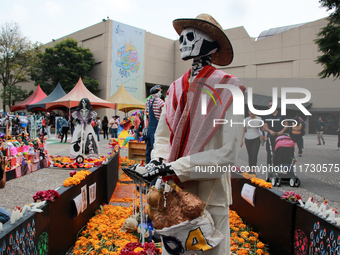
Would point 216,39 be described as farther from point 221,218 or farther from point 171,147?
point 221,218

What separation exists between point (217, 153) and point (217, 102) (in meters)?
0.34

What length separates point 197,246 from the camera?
1422 mm

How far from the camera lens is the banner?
27.4 m

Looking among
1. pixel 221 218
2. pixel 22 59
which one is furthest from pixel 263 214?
pixel 22 59

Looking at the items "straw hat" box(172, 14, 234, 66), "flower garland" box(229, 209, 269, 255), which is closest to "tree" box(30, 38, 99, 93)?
"flower garland" box(229, 209, 269, 255)

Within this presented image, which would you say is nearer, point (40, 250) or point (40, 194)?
point (40, 250)

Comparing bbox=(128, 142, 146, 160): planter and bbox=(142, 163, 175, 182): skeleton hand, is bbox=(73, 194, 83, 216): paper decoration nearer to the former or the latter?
bbox=(142, 163, 175, 182): skeleton hand

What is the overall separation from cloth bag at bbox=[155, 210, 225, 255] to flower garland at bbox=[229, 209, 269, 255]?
1747 mm

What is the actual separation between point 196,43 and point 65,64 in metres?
28.9

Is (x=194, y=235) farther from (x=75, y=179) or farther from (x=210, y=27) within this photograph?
(x=75, y=179)

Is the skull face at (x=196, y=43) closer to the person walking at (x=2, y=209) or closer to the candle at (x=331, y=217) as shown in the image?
the candle at (x=331, y=217)

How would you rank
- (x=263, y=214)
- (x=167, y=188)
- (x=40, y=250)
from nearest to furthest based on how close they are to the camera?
(x=167, y=188), (x=40, y=250), (x=263, y=214)

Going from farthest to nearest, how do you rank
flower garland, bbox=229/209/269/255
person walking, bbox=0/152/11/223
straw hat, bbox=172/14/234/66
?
1. flower garland, bbox=229/209/269/255
2. person walking, bbox=0/152/11/223
3. straw hat, bbox=172/14/234/66

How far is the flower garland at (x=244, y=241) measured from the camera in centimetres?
297
